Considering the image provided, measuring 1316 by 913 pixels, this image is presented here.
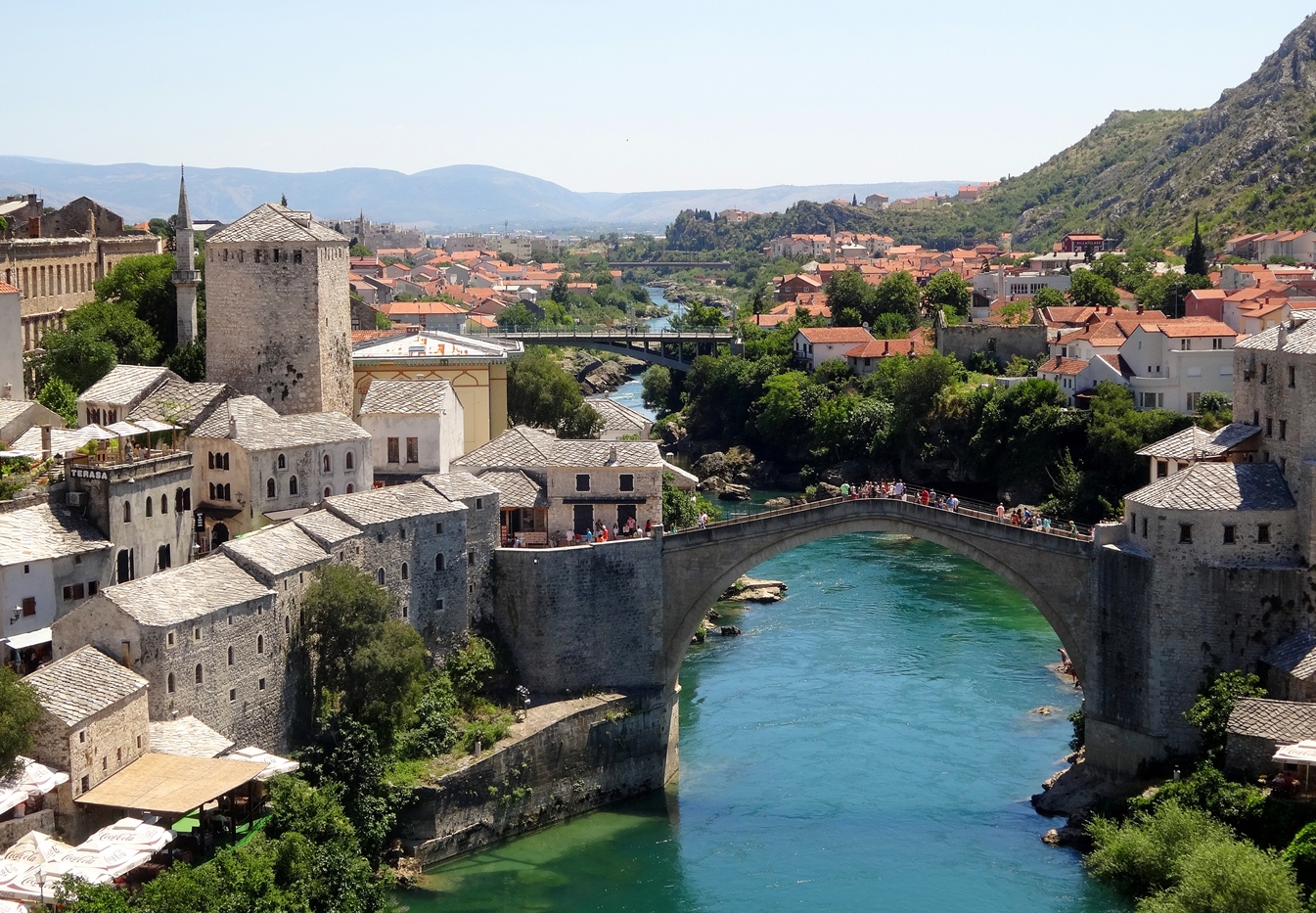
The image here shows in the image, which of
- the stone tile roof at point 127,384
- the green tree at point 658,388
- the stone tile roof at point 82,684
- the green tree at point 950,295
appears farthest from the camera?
the green tree at point 658,388

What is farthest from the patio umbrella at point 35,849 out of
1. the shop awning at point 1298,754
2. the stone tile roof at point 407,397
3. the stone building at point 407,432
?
the shop awning at point 1298,754

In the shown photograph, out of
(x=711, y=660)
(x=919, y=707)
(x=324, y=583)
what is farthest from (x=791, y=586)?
(x=324, y=583)

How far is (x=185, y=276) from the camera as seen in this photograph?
167 feet

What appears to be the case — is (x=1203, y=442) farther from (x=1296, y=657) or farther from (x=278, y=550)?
(x=278, y=550)

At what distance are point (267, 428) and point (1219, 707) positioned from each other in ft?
75.0

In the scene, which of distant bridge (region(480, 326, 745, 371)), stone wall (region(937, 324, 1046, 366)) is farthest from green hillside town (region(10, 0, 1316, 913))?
→ distant bridge (region(480, 326, 745, 371))

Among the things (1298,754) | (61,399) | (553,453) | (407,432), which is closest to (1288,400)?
(1298,754)

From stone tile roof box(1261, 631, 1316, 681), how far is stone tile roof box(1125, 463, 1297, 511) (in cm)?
290

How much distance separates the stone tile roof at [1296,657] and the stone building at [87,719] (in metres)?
23.3

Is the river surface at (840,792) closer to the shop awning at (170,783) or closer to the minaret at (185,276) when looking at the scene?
the shop awning at (170,783)

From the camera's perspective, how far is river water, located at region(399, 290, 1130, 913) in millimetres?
37031

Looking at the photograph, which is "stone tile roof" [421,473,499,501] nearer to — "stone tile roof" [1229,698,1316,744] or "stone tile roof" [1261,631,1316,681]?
"stone tile roof" [1229,698,1316,744]

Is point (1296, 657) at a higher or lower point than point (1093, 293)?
lower

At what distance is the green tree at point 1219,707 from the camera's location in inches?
1470
